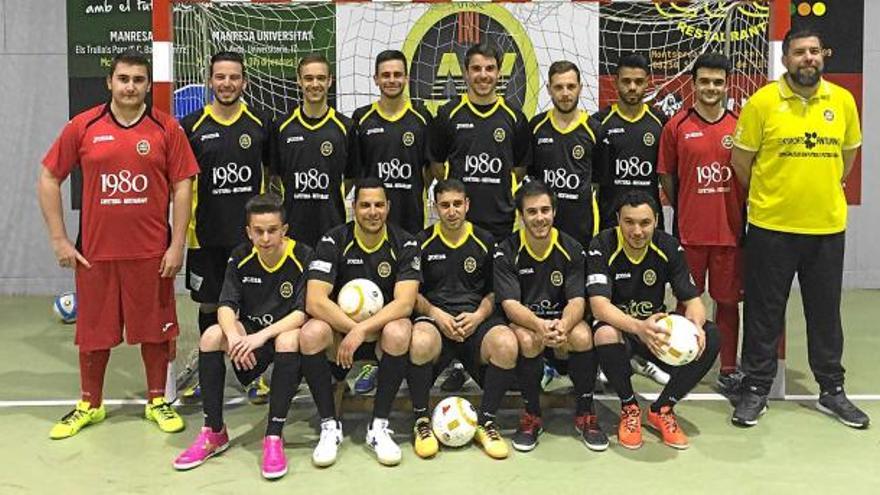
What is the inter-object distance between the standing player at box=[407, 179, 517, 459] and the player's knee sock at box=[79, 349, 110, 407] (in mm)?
1474

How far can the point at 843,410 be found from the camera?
404 cm

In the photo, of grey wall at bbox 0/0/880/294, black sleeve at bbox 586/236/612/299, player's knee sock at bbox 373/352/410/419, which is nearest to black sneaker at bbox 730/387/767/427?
black sleeve at bbox 586/236/612/299

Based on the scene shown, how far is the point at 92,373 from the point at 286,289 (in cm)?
106

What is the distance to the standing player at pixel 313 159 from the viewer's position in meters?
4.27

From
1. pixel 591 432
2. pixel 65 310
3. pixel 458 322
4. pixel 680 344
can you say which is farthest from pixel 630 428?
pixel 65 310

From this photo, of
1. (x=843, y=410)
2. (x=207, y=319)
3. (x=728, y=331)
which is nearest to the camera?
(x=843, y=410)

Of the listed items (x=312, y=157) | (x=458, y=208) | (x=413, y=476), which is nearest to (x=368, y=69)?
(x=312, y=157)

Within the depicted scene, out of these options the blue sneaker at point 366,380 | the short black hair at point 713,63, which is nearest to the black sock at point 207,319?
the blue sneaker at point 366,380

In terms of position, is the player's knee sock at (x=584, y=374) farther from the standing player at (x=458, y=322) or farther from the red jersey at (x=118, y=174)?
the red jersey at (x=118, y=174)

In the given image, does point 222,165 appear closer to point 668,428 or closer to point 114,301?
point 114,301

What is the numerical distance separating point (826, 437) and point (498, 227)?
5.66ft

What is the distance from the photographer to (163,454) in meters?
3.66

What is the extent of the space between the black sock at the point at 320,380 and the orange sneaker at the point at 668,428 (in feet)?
4.55

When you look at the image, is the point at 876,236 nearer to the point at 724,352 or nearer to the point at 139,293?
the point at 724,352
